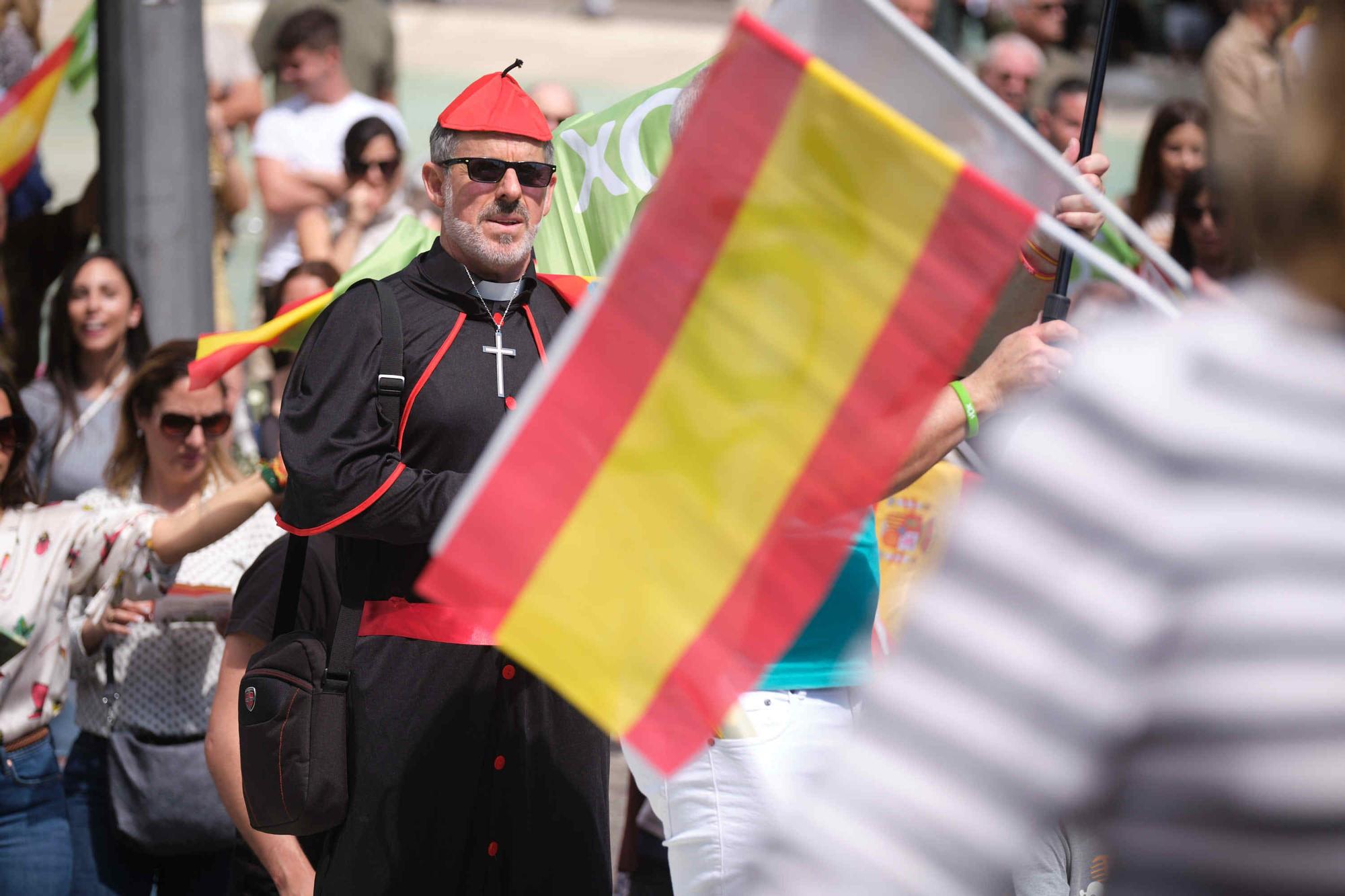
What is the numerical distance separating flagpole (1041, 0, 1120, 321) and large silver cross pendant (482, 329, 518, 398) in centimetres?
112

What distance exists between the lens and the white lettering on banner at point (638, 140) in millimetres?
4363

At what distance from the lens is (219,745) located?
4094mm

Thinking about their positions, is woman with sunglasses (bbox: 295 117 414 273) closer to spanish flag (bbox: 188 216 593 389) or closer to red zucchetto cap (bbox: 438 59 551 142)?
spanish flag (bbox: 188 216 593 389)

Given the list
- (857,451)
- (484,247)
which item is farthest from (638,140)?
(857,451)

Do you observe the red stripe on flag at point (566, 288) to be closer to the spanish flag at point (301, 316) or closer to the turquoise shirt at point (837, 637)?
the spanish flag at point (301, 316)

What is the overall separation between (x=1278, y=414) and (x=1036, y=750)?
279 millimetres

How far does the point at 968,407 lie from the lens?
3.10 m

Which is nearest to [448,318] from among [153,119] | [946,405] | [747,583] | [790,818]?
[946,405]

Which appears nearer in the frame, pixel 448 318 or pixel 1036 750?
pixel 1036 750

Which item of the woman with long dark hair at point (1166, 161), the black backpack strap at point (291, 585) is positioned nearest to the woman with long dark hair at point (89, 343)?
the black backpack strap at point (291, 585)

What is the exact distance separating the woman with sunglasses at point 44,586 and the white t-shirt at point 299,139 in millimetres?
3321

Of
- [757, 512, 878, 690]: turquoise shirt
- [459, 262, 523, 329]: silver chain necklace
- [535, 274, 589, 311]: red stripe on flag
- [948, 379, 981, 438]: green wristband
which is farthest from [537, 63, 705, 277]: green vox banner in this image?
[948, 379, 981, 438]: green wristband

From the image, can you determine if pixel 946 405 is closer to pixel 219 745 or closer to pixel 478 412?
pixel 478 412

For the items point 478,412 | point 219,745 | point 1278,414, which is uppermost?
point 1278,414
